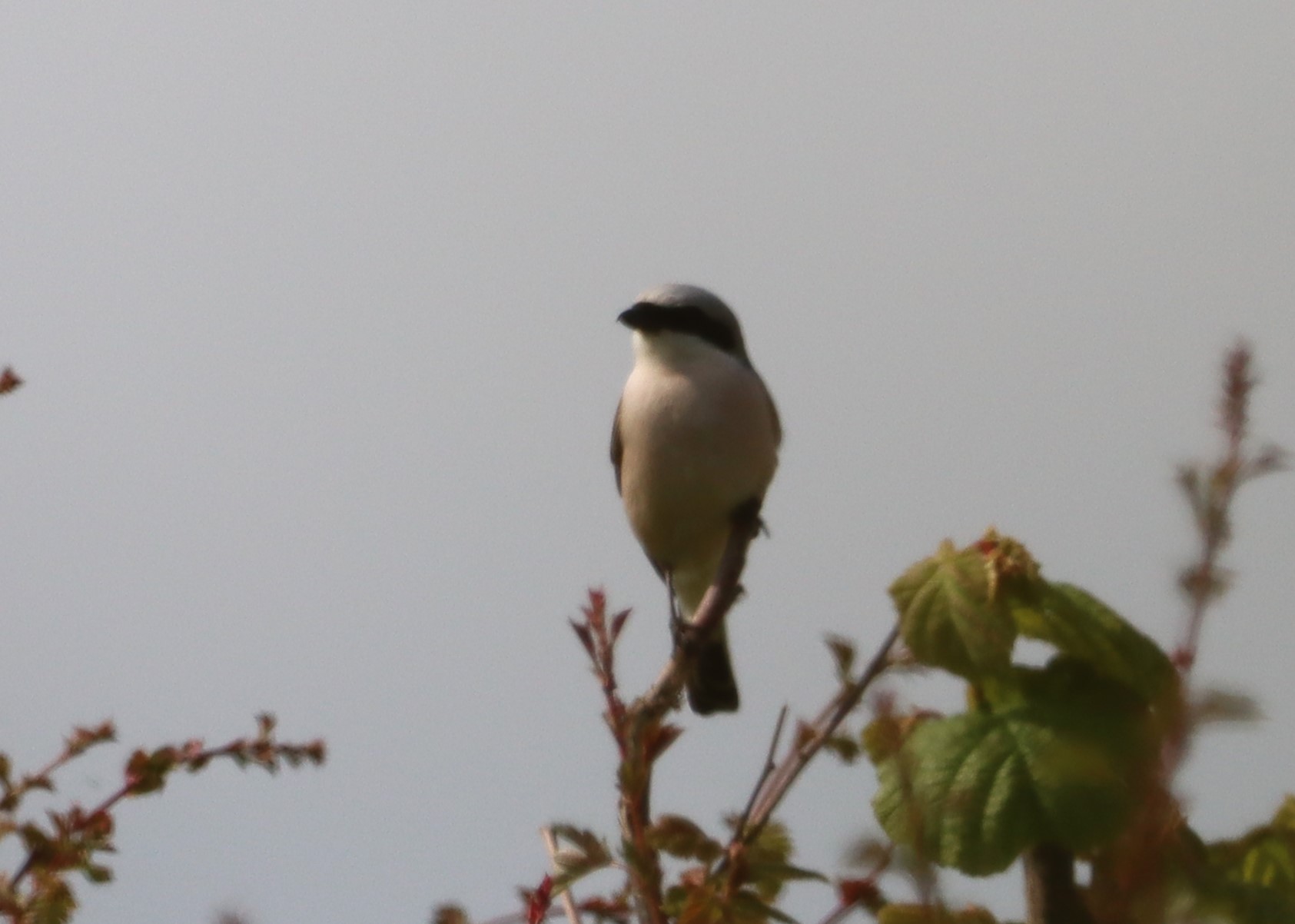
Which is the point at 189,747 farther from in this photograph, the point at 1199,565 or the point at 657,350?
the point at 657,350

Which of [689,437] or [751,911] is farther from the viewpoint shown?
[689,437]

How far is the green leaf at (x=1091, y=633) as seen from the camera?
1985mm

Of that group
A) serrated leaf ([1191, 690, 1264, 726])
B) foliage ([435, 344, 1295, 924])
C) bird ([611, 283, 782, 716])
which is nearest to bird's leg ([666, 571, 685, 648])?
bird ([611, 283, 782, 716])

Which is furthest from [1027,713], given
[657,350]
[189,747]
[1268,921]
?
[657,350]

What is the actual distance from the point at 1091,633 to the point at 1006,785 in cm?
31

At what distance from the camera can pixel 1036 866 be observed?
73.0 inches

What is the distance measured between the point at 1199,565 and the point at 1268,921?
32.5 inches

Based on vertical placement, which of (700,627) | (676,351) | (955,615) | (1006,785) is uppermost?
(676,351)

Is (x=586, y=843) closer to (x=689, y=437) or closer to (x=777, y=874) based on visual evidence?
(x=777, y=874)

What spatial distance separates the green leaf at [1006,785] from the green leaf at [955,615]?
0.25ft

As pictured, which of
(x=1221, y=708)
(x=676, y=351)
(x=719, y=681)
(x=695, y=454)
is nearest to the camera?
(x=1221, y=708)

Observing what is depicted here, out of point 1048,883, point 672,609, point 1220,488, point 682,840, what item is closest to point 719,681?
point 672,609

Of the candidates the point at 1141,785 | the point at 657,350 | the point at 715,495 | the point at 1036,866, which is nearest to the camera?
the point at 1141,785

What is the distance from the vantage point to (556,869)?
5.39 ft
